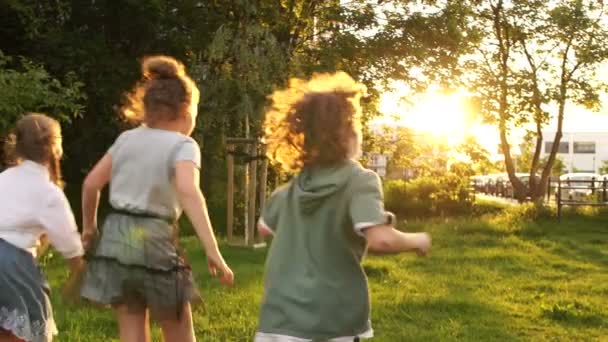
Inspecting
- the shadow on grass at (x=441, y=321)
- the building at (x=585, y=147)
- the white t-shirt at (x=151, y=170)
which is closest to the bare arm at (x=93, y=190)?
the white t-shirt at (x=151, y=170)

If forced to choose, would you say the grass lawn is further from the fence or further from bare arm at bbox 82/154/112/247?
the fence

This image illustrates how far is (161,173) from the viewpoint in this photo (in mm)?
4285

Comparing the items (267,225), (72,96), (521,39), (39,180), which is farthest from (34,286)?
(521,39)

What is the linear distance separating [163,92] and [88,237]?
0.85 metres

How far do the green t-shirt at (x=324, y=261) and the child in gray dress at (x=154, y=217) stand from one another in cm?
100

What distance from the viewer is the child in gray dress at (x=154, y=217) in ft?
14.0

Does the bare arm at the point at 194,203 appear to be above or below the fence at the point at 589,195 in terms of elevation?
above

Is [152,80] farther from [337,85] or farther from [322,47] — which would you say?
[322,47]

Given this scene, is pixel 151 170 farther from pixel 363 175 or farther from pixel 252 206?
pixel 252 206

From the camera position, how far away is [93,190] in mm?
4559

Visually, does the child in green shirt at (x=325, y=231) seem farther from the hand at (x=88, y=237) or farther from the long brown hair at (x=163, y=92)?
the hand at (x=88, y=237)

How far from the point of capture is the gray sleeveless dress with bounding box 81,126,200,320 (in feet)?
14.1

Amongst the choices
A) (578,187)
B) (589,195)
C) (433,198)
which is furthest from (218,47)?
(589,195)

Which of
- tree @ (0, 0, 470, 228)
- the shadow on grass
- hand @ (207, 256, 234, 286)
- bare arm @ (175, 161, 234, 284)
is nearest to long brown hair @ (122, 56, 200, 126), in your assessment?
bare arm @ (175, 161, 234, 284)
